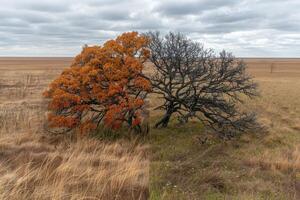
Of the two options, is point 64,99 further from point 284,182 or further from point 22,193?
point 284,182

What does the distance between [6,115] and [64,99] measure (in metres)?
4.08

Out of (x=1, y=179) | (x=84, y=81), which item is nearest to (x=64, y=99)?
(x=84, y=81)

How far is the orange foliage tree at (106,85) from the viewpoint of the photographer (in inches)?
439

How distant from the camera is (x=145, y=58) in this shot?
12.1 meters

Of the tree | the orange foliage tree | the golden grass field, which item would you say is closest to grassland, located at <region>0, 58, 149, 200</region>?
the golden grass field

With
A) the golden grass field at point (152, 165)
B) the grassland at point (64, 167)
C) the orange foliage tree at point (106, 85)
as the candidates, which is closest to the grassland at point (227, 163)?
the golden grass field at point (152, 165)

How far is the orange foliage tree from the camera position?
36.6 feet

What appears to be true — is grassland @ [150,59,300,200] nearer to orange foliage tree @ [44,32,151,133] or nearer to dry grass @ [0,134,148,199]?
dry grass @ [0,134,148,199]

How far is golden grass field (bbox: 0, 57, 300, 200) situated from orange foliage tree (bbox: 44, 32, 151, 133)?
807 mm

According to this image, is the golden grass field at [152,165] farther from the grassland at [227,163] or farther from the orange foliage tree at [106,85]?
the orange foliage tree at [106,85]

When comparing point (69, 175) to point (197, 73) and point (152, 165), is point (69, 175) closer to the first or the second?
point (152, 165)

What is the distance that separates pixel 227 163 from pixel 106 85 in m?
4.88

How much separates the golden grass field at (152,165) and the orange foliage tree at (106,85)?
0.81m

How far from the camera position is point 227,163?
9102mm
